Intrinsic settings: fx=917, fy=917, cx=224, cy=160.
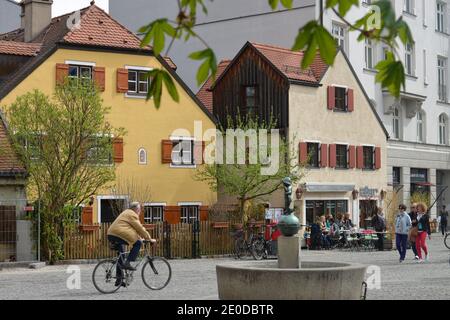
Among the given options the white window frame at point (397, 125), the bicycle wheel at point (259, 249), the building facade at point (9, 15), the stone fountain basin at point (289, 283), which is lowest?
the bicycle wheel at point (259, 249)

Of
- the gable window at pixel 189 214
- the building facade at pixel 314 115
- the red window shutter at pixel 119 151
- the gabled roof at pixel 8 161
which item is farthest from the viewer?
the building facade at pixel 314 115

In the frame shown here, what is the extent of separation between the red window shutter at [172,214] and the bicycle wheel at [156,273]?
19.8 m

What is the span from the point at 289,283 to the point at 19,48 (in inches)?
1050

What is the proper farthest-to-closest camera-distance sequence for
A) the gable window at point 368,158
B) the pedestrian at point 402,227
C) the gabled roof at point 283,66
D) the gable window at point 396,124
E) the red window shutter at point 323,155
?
the gable window at point 396,124 → the gable window at point 368,158 → the red window shutter at point 323,155 → the gabled roof at point 283,66 → the pedestrian at point 402,227

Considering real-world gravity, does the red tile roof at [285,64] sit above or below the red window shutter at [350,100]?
above

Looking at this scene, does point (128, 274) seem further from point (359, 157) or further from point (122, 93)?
point (359, 157)

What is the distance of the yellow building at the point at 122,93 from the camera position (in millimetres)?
34812

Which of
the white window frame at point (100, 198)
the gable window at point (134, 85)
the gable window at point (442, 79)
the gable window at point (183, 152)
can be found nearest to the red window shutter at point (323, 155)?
the gable window at point (183, 152)

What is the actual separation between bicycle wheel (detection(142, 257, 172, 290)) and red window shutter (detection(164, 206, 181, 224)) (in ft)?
65.0

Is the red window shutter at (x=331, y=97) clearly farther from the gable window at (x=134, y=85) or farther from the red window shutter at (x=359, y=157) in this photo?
the gable window at (x=134, y=85)

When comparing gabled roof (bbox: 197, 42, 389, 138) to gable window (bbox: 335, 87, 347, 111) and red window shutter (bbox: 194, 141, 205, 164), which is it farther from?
red window shutter (bbox: 194, 141, 205, 164)

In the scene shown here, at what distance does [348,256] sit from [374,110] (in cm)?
1741
